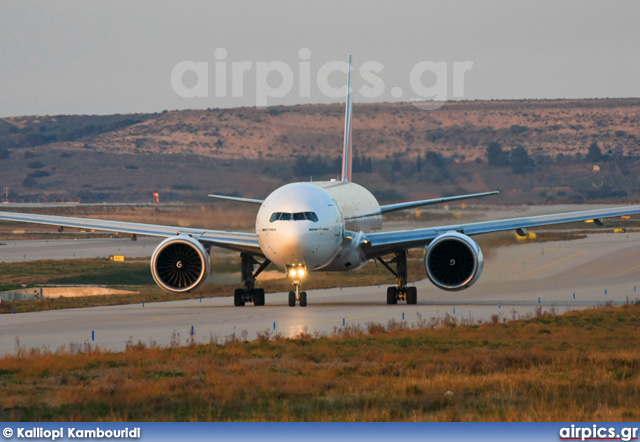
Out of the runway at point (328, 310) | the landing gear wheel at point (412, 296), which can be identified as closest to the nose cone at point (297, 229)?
the runway at point (328, 310)

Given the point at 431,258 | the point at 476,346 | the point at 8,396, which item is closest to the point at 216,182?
the point at 431,258

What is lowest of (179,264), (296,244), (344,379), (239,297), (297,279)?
(239,297)

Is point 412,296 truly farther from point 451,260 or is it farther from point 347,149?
point 347,149

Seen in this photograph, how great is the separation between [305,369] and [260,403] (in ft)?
16.5

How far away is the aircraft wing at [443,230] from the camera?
45.1 metres

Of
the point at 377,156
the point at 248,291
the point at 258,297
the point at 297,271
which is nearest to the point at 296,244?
the point at 297,271

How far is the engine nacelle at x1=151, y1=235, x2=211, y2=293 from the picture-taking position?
1724 inches

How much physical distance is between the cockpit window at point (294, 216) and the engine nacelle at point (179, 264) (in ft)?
10.7

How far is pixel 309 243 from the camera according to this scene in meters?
41.9

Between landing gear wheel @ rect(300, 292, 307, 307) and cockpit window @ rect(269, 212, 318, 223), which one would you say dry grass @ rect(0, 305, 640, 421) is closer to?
cockpit window @ rect(269, 212, 318, 223)

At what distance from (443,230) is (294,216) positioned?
21.5 feet

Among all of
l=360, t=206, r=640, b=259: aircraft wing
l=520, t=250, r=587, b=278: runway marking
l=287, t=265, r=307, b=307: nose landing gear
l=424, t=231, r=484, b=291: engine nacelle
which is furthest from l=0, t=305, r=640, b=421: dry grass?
l=520, t=250, r=587, b=278: runway marking

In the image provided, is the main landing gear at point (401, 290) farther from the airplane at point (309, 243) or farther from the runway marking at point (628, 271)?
the runway marking at point (628, 271)

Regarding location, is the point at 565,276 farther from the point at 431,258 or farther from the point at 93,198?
the point at 93,198
